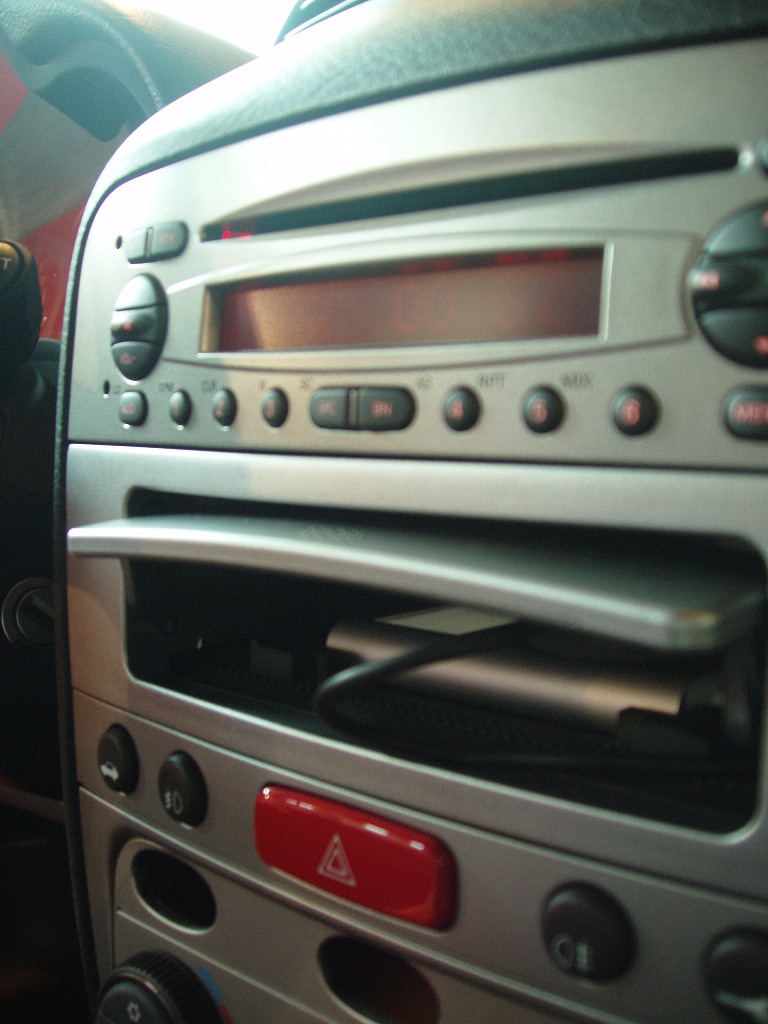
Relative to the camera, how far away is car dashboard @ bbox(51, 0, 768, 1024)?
9.3 inches

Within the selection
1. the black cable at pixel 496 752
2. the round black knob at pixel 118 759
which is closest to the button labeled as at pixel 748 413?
the black cable at pixel 496 752

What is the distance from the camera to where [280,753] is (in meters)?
0.33

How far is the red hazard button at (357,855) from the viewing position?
0.29 meters

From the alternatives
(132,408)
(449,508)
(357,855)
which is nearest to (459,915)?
(357,855)

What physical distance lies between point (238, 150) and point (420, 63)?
10 cm

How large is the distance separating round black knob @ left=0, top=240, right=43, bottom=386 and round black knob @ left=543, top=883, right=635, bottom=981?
1.39ft

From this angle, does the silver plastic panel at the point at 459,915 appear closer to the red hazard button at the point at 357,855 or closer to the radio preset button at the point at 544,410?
the red hazard button at the point at 357,855

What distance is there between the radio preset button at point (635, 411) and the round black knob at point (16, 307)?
383mm

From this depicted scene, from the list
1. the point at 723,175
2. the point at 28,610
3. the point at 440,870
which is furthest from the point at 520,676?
the point at 28,610

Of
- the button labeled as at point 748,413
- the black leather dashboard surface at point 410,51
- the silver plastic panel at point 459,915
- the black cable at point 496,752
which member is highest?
the black leather dashboard surface at point 410,51

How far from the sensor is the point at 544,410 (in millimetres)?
260

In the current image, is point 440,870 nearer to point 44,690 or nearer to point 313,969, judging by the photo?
point 313,969

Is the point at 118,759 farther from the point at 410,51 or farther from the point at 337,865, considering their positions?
the point at 410,51

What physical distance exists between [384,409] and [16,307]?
30 centimetres
